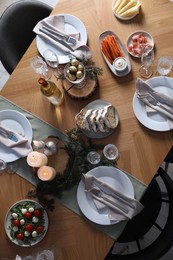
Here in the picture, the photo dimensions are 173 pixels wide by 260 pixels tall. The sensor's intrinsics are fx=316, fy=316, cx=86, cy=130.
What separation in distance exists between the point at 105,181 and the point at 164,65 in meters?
0.67

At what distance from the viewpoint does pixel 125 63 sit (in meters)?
1.65

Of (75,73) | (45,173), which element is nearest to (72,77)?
(75,73)

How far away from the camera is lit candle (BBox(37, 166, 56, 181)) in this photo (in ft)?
5.08

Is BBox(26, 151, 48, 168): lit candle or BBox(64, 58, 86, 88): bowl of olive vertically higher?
BBox(64, 58, 86, 88): bowl of olive

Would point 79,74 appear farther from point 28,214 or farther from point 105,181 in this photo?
point 28,214

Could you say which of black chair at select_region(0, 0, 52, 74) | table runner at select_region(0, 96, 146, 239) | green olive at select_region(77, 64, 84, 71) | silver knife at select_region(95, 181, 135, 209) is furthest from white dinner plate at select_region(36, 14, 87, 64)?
silver knife at select_region(95, 181, 135, 209)

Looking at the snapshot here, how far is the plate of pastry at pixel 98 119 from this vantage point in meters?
1.56

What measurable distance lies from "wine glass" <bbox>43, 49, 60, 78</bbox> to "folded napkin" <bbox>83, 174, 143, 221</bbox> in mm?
600

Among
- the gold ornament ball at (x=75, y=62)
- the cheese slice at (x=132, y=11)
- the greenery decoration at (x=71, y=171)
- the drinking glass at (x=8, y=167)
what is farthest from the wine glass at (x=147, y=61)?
the drinking glass at (x=8, y=167)

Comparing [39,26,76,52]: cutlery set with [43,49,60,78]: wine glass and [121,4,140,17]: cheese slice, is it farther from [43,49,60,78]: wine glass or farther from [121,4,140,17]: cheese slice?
[121,4,140,17]: cheese slice

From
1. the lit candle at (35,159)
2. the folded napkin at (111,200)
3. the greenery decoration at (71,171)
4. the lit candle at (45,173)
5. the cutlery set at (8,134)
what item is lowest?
the folded napkin at (111,200)

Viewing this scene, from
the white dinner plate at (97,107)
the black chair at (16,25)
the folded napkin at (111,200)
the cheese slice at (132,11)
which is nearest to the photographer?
the folded napkin at (111,200)

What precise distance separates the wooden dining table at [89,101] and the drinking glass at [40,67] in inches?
2.2

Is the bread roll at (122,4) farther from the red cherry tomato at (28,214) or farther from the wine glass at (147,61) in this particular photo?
the red cherry tomato at (28,214)
